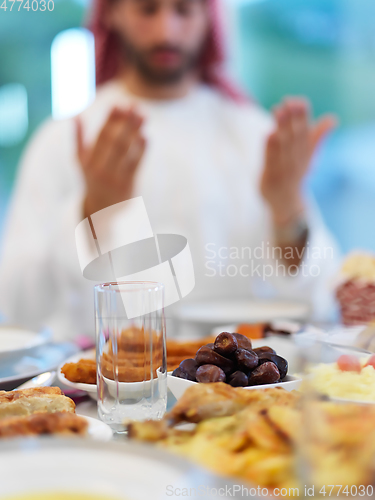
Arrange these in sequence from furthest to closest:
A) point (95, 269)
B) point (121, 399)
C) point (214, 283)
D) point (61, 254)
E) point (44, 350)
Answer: point (214, 283) < point (61, 254) < point (95, 269) < point (44, 350) < point (121, 399)

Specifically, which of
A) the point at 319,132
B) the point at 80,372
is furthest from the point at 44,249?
the point at 80,372

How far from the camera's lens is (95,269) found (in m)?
0.61

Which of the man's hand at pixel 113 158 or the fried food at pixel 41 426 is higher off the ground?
the man's hand at pixel 113 158

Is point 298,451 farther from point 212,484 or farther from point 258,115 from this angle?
point 258,115

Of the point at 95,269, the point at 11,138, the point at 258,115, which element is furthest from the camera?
the point at 11,138

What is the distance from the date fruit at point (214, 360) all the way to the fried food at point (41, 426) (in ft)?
0.29

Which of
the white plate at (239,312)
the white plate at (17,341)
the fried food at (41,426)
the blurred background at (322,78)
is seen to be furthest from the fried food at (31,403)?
the blurred background at (322,78)

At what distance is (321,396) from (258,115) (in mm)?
1344

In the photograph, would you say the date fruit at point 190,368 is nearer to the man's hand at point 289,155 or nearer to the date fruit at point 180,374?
the date fruit at point 180,374

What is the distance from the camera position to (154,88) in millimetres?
1295

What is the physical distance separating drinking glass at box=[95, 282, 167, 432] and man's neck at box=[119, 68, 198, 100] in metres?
1.11

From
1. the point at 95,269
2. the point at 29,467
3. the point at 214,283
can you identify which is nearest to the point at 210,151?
the point at 214,283

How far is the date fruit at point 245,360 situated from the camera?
0.28 meters

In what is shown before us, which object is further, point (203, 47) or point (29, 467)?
point (203, 47)
